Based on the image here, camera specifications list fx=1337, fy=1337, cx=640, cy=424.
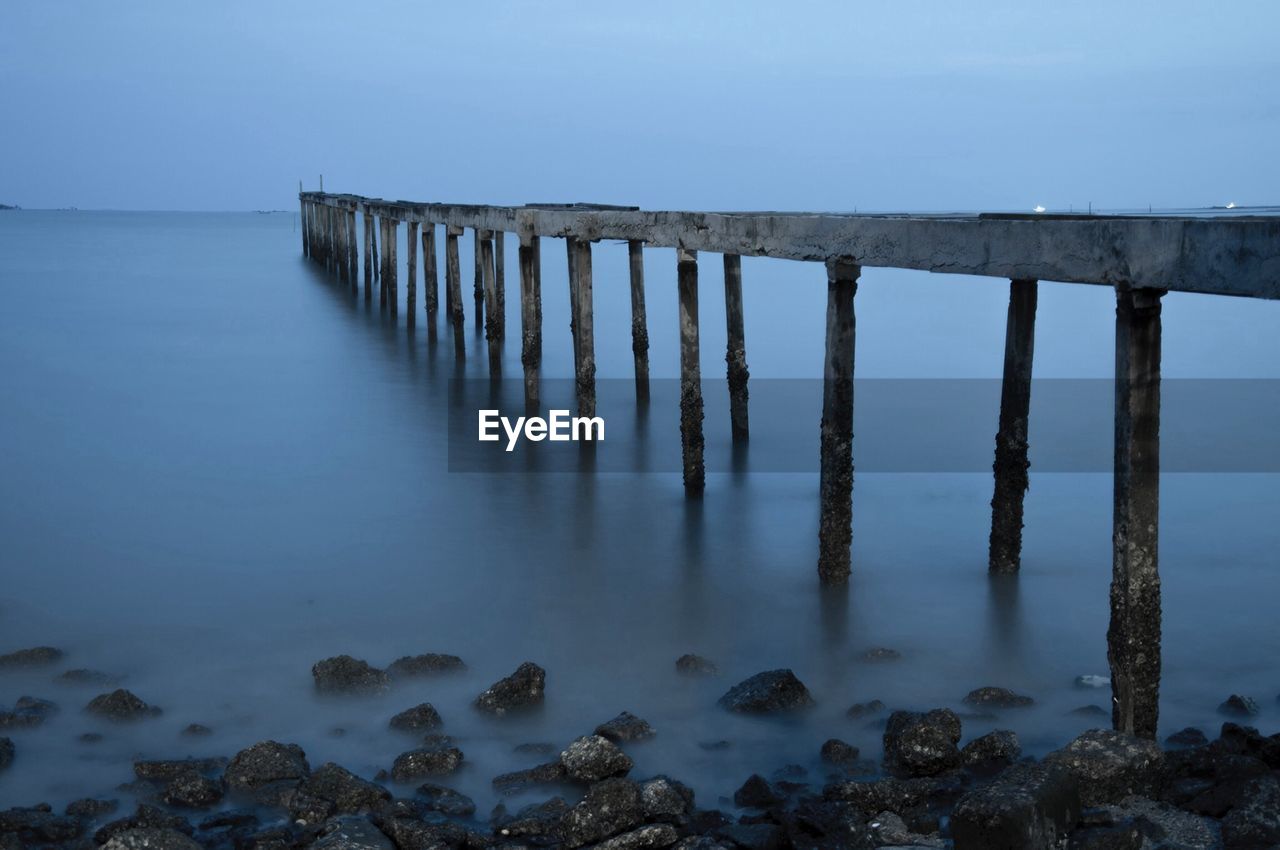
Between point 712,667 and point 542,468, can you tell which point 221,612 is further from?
point 542,468

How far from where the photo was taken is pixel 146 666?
5.57 metres

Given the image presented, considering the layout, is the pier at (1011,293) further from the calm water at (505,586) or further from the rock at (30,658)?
the rock at (30,658)

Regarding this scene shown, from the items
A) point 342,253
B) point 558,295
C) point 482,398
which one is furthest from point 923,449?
point 342,253

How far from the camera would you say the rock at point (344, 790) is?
4.11 m

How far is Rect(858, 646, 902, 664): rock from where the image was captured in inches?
224

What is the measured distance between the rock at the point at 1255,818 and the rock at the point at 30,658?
4510 mm

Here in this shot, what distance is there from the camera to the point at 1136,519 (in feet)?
14.3

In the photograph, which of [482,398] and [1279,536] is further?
[482,398]

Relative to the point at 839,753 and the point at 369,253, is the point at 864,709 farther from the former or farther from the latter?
the point at 369,253

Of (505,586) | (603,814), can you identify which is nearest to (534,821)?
(603,814)

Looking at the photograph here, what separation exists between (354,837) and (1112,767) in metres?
2.21

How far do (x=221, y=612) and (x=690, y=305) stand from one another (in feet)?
12.0

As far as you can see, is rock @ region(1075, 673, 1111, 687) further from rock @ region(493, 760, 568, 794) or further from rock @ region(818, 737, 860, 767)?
rock @ region(493, 760, 568, 794)
